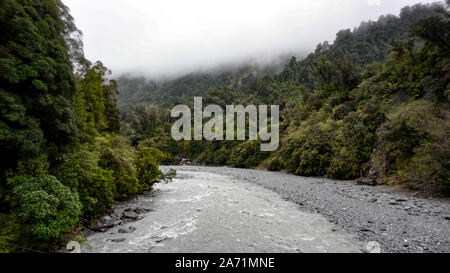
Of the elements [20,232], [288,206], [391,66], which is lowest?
[288,206]

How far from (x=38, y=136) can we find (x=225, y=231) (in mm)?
8949

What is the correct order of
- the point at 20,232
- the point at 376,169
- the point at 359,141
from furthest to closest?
the point at 359,141 < the point at 376,169 < the point at 20,232

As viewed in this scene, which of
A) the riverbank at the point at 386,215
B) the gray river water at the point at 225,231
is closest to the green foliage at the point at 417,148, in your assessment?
the riverbank at the point at 386,215

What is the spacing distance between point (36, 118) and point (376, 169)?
93.9ft

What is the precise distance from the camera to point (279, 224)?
12.5 metres

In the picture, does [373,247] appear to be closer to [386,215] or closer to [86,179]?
[386,215]

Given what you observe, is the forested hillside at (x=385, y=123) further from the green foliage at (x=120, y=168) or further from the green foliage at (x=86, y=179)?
the green foliage at (x=86, y=179)

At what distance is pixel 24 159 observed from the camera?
921 cm

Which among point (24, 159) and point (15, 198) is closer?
point (15, 198)

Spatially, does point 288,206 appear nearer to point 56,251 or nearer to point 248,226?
point 248,226

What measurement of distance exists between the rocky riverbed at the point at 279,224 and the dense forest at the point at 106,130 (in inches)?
82.7

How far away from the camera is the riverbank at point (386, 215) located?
9.66 meters

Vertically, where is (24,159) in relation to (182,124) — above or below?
below
